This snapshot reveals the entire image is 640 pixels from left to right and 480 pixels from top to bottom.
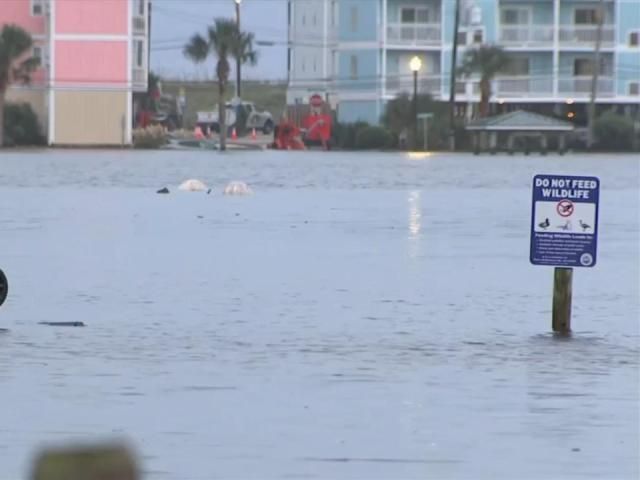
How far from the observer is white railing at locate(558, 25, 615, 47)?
99750 mm

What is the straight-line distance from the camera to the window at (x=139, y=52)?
98.5 meters

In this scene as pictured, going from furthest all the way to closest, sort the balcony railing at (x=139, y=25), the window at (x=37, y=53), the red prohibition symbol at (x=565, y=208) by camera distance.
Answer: the balcony railing at (x=139, y=25)
the window at (x=37, y=53)
the red prohibition symbol at (x=565, y=208)

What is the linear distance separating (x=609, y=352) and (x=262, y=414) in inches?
167

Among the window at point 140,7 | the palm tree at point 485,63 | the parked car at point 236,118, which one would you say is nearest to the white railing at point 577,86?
the palm tree at point 485,63

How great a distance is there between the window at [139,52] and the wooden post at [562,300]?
8349 cm

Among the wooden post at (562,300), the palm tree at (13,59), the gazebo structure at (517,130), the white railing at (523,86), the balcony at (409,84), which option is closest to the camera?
the wooden post at (562,300)

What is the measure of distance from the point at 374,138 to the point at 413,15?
1005 cm

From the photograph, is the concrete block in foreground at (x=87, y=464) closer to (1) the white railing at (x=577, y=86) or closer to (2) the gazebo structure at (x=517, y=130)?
(2) the gazebo structure at (x=517, y=130)

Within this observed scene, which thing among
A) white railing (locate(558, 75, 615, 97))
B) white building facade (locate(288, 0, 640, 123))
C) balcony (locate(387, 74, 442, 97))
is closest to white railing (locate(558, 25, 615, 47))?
white building facade (locate(288, 0, 640, 123))

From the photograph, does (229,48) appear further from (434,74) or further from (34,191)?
(34,191)

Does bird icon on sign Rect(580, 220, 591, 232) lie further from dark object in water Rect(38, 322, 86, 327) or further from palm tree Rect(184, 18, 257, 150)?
palm tree Rect(184, 18, 257, 150)

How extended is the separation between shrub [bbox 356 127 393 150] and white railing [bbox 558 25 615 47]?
10.9 meters

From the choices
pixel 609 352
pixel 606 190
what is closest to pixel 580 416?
pixel 609 352

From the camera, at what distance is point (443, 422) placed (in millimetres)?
11180
